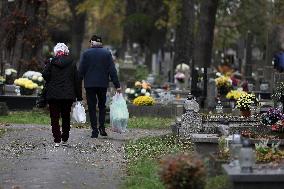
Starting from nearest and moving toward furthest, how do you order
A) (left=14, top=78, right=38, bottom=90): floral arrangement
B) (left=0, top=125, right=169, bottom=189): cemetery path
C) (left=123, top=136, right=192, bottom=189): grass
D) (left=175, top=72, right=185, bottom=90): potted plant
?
(left=123, top=136, right=192, bottom=189): grass, (left=0, top=125, right=169, bottom=189): cemetery path, (left=14, top=78, right=38, bottom=90): floral arrangement, (left=175, top=72, right=185, bottom=90): potted plant

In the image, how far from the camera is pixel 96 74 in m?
15.9

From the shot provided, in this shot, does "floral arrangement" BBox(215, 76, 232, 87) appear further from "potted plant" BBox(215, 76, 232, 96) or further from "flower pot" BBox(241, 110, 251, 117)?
"flower pot" BBox(241, 110, 251, 117)

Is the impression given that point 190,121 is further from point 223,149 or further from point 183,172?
point 183,172

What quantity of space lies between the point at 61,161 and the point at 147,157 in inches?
57.6

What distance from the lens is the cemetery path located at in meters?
11.0

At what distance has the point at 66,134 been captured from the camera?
14672 millimetres

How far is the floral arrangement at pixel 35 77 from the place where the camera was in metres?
26.7

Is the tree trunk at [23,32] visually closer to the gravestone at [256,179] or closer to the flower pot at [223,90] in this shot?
the flower pot at [223,90]

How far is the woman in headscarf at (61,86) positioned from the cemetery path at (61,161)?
443mm

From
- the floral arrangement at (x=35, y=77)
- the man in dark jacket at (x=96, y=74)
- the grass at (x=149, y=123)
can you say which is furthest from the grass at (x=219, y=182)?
the floral arrangement at (x=35, y=77)

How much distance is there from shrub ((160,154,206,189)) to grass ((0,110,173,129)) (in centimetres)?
1057

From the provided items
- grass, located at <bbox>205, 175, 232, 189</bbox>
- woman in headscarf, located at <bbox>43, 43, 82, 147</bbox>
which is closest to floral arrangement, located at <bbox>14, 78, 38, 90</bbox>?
woman in headscarf, located at <bbox>43, 43, 82, 147</bbox>

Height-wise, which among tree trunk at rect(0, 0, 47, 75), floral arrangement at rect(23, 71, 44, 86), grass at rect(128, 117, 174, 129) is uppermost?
tree trunk at rect(0, 0, 47, 75)

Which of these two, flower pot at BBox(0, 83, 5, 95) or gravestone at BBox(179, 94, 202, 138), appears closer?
gravestone at BBox(179, 94, 202, 138)
